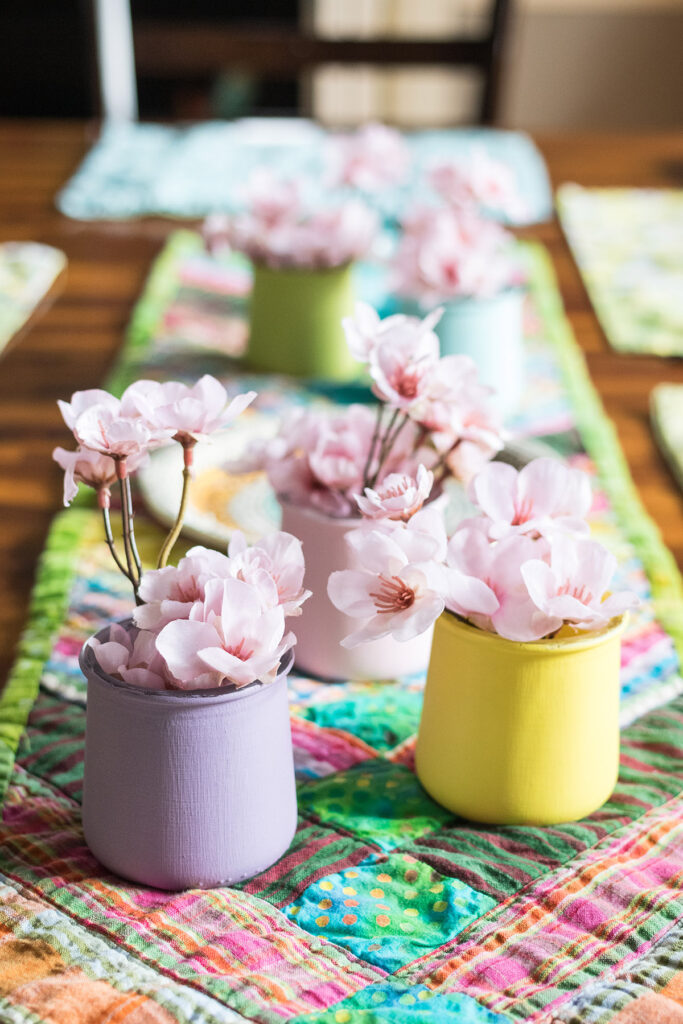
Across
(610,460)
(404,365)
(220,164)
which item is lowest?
(610,460)

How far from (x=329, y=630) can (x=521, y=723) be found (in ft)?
0.58

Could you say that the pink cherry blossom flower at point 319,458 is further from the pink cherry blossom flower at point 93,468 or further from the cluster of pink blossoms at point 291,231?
the cluster of pink blossoms at point 291,231

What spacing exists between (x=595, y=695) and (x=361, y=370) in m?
0.74

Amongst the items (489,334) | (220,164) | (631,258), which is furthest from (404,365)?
(220,164)

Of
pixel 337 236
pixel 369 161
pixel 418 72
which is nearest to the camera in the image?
pixel 337 236

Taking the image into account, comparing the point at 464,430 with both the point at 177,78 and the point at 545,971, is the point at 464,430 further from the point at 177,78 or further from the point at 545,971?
the point at 177,78

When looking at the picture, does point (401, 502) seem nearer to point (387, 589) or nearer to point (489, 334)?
point (387, 589)

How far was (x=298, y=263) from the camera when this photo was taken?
116 centimetres

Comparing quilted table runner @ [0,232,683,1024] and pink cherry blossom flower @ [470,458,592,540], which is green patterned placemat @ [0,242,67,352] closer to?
quilted table runner @ [0,232,683,1024]

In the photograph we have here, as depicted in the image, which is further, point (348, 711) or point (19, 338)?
point (19, 338)

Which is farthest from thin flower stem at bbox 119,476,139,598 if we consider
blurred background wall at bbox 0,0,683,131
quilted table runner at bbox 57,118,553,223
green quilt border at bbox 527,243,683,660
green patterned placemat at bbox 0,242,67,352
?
blurred background wall at bbox 0,0,683,131

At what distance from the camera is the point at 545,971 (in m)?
0.48

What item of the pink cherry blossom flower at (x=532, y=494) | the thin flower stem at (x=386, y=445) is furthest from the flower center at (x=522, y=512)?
the thin flower stem at (x=386, y=445)

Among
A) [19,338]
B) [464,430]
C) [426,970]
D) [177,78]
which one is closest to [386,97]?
[177,78]
